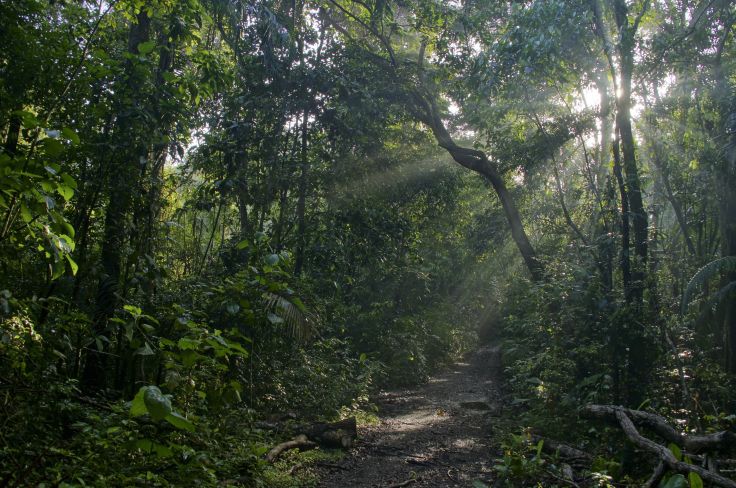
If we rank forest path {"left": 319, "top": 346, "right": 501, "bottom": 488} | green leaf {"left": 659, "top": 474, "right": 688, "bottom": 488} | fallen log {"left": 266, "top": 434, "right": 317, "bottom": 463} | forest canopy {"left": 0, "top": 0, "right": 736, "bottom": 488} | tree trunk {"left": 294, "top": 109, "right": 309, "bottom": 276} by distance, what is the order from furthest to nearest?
tree trunk {"left": 294, "top": 109, "right": 309, "bottom": 276} < forest path {"left": 319, "top": 346, "right": 501, "bottom": 488} < fallen log {"left": 266, "top": 434, "right": 317, "bottom": 463} < forest canopy {"left": 0, "top": 0, "right": 736, "bottom": 488} < green leaf {"left": 659, "top": 474, "right": 688, "bottom": 488}

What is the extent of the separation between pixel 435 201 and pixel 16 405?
12.3 m

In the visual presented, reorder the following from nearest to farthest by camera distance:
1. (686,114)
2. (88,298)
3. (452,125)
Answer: (88,298) → (686,114) → (452,125)

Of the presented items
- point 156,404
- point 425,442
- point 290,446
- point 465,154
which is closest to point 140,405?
point 156,404

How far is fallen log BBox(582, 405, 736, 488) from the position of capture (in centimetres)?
373

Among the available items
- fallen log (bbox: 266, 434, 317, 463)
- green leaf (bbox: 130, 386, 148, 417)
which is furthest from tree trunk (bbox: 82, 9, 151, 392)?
green leaf (bbox: 130, 386, 148, 417)

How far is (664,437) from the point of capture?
15.6 ft

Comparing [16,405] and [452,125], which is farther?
[452,125]

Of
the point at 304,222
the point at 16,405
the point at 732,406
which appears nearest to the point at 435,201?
the point at 304,222

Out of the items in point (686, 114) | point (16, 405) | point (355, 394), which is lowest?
point (355, 394)

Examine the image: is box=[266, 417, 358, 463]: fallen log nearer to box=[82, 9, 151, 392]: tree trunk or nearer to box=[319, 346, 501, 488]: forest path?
box=[319, 346, 501, 488]: forest path

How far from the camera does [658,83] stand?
1173 cm

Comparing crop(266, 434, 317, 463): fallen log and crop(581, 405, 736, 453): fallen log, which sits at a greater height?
crop(581, 405, 736, 453): fallen log

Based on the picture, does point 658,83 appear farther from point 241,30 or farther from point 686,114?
point 241,30

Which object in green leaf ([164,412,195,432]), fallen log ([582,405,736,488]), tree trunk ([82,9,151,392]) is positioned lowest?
fallen log ([582,405,736,488])
